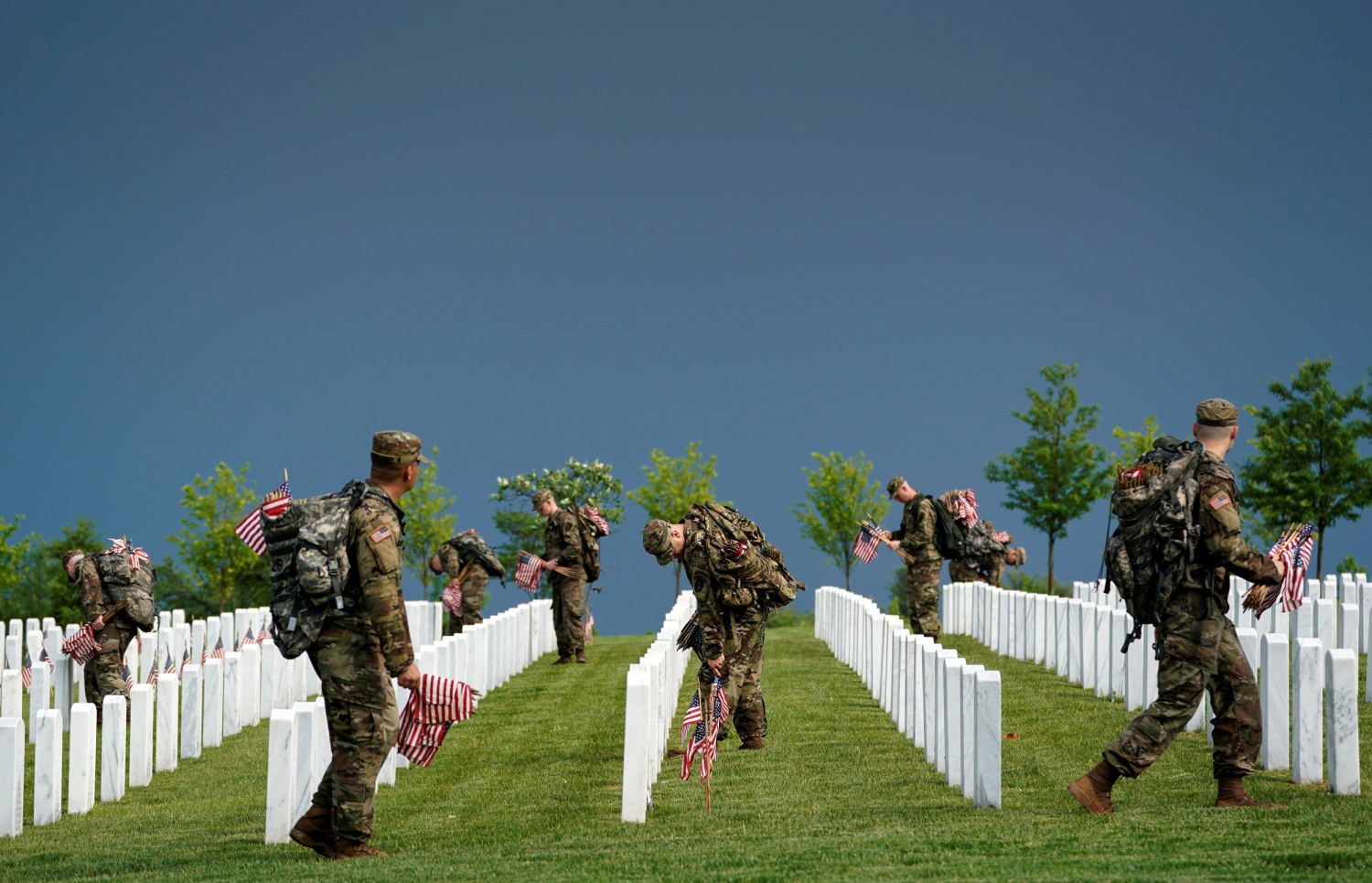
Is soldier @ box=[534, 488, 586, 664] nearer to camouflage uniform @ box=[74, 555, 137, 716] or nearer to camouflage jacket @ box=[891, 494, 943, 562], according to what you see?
camouflage jacket @ box=[891, 494, 943, 562]

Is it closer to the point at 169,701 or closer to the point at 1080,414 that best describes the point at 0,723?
the point at 169,701

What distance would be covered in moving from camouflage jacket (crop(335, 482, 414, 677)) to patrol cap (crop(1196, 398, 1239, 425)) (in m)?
4.65

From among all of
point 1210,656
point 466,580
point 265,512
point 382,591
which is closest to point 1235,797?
point 1210,656

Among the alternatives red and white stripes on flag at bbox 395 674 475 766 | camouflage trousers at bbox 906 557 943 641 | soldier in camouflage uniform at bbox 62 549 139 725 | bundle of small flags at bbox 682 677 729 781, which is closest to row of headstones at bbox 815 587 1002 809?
camouflage trousers at bbox 906 557 943 641

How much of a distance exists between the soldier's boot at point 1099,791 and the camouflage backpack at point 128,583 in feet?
38.3

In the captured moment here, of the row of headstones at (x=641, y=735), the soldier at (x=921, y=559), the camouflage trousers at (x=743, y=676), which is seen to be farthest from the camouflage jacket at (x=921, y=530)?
the row of headstones at (x=641, y=735)

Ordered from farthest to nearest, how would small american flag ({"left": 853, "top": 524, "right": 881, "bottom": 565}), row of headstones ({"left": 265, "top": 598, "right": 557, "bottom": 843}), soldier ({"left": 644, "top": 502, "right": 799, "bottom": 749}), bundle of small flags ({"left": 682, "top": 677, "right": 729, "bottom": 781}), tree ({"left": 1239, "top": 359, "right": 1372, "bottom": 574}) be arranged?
1. tree ({"left": 1239, "top": 359, "right": 1372, "bottom": 574})
2. small american flag ({"left": 853, "top": 524, "right": 881, "bottom": 565})
3. soldier ({"left": 644, "top": 502, "right": 799, "bottom": 749})
4. bundle of small flags ({"left": 682, "top": 677, "right": 729, "bottom": 781})
5. row of headstones ({"left": 265, "top": 598, "right": 557, "bottom": 843})

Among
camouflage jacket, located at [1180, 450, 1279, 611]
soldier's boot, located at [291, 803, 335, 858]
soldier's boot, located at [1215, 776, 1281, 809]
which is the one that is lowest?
soldier's boot, located at [291, 803, 335, 858]

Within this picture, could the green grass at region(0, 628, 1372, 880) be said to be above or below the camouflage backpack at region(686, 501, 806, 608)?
below

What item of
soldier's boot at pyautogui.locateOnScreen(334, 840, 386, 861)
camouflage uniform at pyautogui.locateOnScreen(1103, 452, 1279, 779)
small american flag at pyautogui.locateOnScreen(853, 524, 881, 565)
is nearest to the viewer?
soldier's boot at pyautogui.locateOnScreen(334, 840, 386, 861)

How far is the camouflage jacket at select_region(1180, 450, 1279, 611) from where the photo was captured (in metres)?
8.13

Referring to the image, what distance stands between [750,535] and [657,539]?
4.31ft

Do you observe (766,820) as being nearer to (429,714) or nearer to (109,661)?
(429,714)

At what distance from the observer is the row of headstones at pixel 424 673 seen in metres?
8.74
